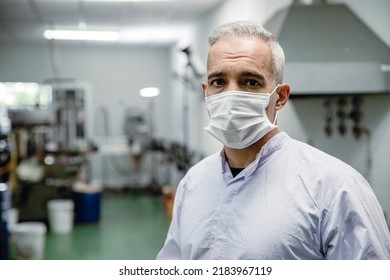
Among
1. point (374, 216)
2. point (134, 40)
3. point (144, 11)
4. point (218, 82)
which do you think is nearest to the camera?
point (374, 216)

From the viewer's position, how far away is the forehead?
3.33 feet

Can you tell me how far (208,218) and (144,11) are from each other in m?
1.95

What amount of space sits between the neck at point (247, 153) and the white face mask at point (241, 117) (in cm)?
3

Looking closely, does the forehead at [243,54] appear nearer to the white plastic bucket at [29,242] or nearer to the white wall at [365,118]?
the white wall at [365,118]

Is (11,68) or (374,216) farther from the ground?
(11,68)

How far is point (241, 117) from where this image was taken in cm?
105

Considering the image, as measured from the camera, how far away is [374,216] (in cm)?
94

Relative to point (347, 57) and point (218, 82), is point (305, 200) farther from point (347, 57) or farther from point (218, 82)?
point (347, 57)

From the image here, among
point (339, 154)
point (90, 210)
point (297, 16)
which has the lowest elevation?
point (90, 210)

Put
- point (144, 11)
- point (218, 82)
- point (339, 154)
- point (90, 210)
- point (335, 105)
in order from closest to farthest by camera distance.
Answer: point (218, 82), point (339, 154), point (335, 105), point (144, 11), point (90, 210)

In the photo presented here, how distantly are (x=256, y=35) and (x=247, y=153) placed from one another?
0.94ft

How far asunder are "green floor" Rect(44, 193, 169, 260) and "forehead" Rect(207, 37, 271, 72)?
2434 millimetres

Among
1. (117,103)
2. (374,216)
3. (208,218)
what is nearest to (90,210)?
(117,103)

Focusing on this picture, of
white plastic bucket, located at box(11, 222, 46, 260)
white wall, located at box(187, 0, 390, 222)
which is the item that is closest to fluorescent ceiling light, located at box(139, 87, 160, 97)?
white plastic bucket, located at box(11, 222, 46, 260)
